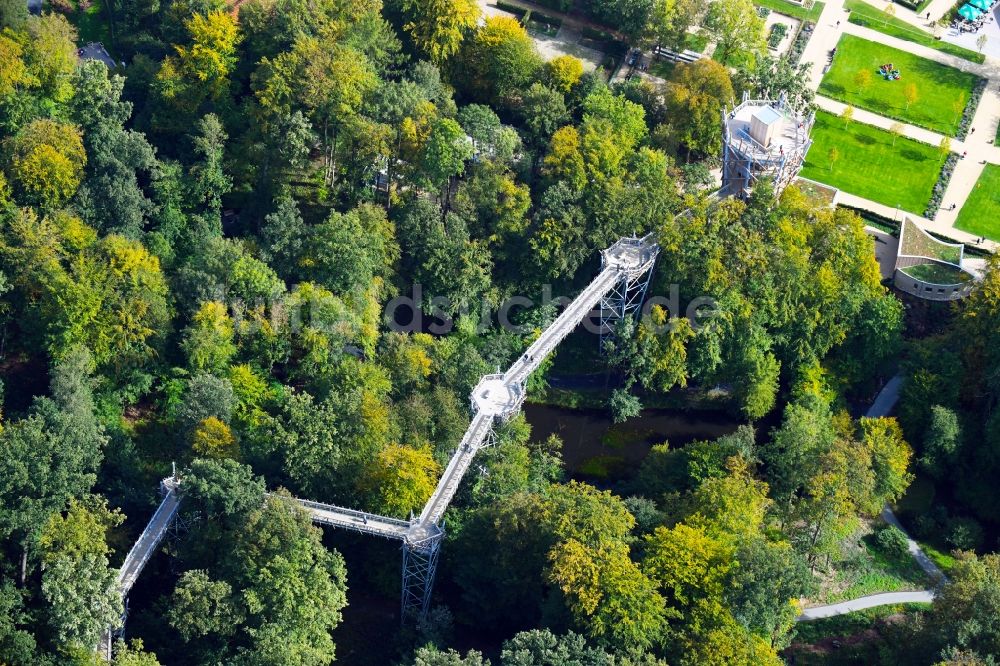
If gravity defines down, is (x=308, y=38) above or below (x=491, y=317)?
above

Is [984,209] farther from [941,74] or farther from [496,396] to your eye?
[496,396]

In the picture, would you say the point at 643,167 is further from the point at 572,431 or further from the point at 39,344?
the point at 39,344

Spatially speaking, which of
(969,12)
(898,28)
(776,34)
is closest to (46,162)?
(776,34)

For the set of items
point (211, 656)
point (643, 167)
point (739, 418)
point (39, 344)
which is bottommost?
point (211, 656)

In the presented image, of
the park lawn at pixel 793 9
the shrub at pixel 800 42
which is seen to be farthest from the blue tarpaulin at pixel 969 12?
the shrub at pixel 800 42

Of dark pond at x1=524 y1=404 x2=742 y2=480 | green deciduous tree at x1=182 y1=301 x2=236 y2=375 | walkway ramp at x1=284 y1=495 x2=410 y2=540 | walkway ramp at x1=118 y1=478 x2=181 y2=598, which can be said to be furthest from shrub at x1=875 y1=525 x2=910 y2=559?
walkway ramp at x1=118 y1=478 x2=181 y2=598

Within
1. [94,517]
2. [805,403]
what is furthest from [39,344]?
[805,403]
